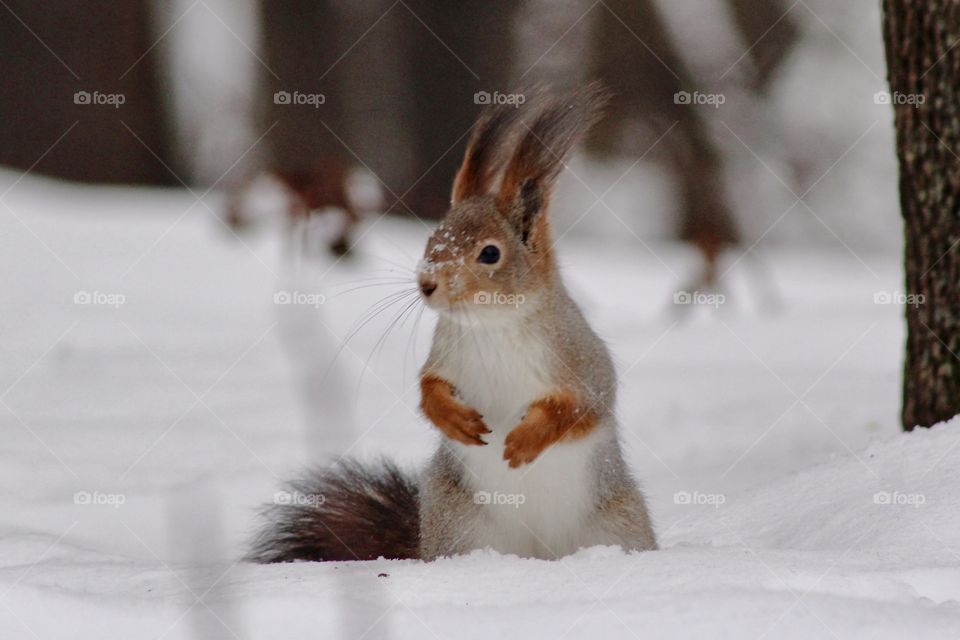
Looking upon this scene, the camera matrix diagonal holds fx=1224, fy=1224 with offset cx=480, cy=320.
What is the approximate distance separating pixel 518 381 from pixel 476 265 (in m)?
0.29

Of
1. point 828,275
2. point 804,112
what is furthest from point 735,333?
point 804,112

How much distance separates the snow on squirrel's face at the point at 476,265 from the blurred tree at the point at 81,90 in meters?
5.66

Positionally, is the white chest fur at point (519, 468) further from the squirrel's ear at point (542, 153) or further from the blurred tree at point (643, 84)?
the blurred tree at point (643, 84)

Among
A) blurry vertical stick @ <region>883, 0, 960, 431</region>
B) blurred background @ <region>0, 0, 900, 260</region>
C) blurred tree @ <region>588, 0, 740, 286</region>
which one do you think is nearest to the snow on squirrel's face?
blurry vertical stick @ <region>883, 0, 960, 431</region>

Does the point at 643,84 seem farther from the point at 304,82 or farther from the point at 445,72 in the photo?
the point at 304,82

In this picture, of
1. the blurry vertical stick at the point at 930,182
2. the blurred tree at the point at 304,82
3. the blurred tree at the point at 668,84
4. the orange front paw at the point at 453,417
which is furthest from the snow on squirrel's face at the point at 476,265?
the blurred tree at the point at 304,82

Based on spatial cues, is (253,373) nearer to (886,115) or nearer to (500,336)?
(500,336)

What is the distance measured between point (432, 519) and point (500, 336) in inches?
18.8

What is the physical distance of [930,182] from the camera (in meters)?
3.68

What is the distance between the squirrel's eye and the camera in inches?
115

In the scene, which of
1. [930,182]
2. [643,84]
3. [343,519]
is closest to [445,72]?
[643,84]

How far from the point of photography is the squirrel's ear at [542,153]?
2.89 metres

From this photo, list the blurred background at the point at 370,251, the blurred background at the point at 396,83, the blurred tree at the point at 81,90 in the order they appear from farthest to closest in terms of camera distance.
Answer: the blurred background at the point at 396,83 < the blurred tree at the point at 81,90 < the blurred background at the point at 370,251

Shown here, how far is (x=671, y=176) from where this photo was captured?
377 inches
